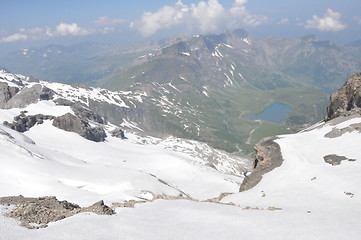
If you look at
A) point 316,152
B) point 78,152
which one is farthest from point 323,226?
point 78,152

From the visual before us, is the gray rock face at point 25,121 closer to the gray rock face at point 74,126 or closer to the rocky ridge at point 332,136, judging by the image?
the gray rock face at point 74,126

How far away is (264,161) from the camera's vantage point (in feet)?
185

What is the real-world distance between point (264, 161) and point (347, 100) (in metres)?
34.7

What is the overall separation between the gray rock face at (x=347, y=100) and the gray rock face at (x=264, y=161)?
887 inches

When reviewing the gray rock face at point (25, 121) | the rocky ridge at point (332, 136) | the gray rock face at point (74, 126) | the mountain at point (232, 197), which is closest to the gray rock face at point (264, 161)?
the rocky ridge at point (332, 136)

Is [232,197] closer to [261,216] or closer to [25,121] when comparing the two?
[261,216]

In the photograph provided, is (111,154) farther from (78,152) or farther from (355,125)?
(355,125)

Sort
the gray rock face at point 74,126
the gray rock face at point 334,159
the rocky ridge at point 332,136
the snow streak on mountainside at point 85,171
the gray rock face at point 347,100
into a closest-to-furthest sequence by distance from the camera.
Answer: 1. the gray rock face at point 334,159
2. the rocky ridge at point 332,136
3. the snow streak on mountainside at point 85,171
4. the gray rock face at point 347,100
5. the gray rock face at point 74,126

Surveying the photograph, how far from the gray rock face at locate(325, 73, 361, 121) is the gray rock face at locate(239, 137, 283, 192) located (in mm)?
22520

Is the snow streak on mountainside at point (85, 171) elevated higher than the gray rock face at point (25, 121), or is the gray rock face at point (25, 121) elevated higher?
the gray rock face at point (25, 121)

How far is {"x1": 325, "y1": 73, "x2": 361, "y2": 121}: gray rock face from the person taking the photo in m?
71.6

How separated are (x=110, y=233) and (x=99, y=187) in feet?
194

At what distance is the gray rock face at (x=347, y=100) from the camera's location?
235ft

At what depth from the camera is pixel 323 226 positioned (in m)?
24.4
